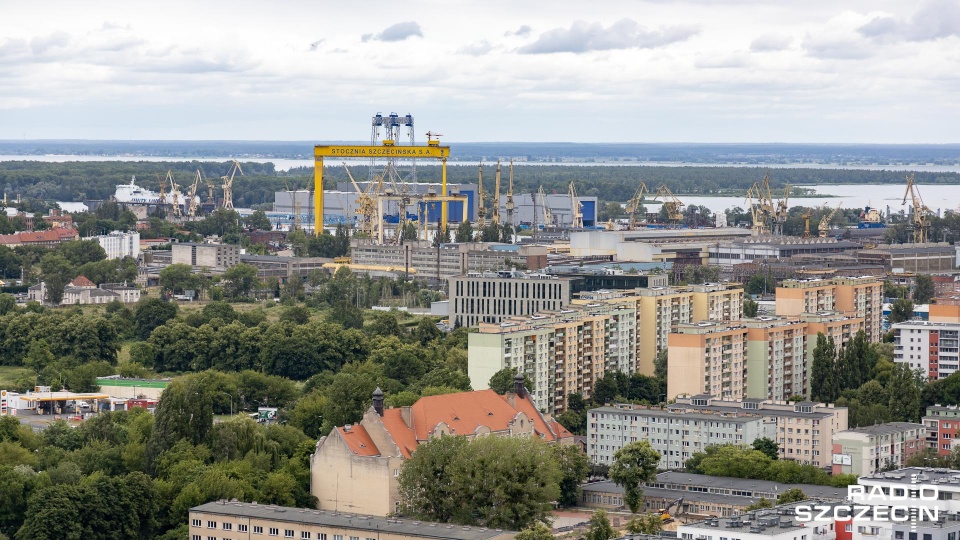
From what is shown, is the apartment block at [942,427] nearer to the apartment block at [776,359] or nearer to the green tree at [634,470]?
the apartment block at [776,359]

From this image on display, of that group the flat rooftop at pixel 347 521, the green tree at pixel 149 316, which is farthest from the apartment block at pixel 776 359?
the green tree at pixel 149 316

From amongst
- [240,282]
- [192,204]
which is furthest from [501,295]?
[192,204]

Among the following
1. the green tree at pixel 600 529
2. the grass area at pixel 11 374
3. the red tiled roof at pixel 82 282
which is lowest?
the grass area at pixel 11 374

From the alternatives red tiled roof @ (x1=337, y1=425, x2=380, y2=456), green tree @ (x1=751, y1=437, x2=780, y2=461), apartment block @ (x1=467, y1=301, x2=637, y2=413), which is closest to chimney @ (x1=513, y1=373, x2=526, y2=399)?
apartment block @ (x1=467, y1=301, x2=637, y2=413)

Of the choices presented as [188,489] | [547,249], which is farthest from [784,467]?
[547,249]

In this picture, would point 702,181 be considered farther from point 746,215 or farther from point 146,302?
point 146,302

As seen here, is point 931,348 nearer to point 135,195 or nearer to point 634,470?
point 634,470

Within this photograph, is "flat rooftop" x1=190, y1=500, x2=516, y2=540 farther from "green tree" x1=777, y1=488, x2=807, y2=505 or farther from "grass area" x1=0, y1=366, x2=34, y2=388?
"grass area" x1=0, y1=366, x2=34, y2=388

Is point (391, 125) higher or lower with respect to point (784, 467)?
higher
